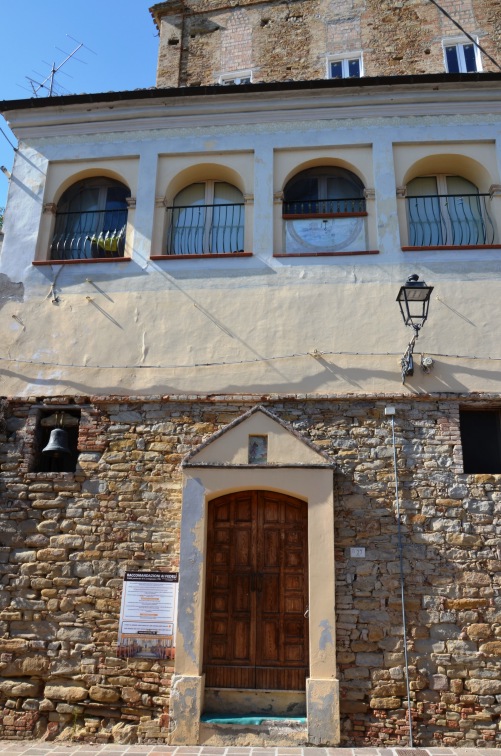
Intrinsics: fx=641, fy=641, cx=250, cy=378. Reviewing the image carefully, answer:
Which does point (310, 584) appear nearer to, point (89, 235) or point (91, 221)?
point (89, 235)

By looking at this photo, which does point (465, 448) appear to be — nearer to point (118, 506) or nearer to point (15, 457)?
point (118, 506)

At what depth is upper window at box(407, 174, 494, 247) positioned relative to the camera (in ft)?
30.0

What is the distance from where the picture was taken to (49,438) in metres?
8.54

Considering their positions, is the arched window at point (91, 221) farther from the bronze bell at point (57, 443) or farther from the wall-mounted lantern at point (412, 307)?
the wall-mounted lantern at point (412, 307)

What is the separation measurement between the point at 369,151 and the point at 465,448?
14.8 ft

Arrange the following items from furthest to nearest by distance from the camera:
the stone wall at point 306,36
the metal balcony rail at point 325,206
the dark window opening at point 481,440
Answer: the stone wall at point 306,36, the metal balcony rail at point 325,206, the dark window opening at point 481,440

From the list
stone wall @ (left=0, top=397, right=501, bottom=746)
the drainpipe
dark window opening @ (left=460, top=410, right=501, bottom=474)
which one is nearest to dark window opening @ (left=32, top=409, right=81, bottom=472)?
stone wall @ (left=0, top=397, right=501, bottom=746)

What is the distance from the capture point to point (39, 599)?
25.4 feet

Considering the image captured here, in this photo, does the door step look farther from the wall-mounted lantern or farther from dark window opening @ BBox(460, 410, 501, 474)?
the wall-mounted lantern

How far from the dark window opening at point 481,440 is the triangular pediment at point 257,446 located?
1824 mm

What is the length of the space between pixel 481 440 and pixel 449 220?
10.7 feet

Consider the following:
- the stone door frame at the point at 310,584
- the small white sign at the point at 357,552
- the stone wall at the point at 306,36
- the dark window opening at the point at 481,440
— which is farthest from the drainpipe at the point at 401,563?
the stone wall at the point at 306,36

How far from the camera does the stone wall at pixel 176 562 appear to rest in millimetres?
7129

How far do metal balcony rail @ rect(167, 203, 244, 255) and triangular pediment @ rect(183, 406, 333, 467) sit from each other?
273 centimetres
